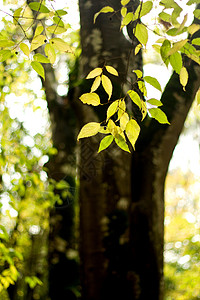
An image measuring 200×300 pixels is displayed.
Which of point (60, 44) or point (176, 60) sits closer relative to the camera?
point (176, 60)

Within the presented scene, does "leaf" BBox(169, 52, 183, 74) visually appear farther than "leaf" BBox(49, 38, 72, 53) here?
No

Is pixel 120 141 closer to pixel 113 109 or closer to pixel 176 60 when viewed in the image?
pixel 113 109

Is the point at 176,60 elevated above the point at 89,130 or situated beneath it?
elevated above

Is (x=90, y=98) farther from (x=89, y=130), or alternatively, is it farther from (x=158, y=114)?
(x=158, y=114)


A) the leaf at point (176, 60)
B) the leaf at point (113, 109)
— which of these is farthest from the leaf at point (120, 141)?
the leaf at point (176, 60)

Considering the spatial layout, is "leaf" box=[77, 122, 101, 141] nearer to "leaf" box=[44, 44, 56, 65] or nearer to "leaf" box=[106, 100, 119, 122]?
"leaf" box=[106, 100, 119, 122]

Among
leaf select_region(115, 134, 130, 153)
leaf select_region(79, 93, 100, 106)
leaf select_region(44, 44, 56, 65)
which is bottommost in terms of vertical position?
leaf select_region(115, 134, 130, 153)

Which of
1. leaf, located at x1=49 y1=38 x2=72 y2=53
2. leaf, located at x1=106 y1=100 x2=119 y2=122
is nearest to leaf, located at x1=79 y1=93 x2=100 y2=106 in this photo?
leaf, located at x1=106 y1=100 x2=119 y2=122

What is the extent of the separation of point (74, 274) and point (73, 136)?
165 cm

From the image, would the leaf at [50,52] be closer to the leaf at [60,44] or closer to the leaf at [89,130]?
the leaf at [60,44]

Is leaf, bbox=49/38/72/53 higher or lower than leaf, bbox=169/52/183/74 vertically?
higher

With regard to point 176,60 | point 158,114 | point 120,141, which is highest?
point 176,60

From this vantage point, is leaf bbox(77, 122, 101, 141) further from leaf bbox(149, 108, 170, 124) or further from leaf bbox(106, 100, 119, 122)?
leaf bbox(149, 108, 170, 124)

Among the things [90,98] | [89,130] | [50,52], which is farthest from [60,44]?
[89,130]
